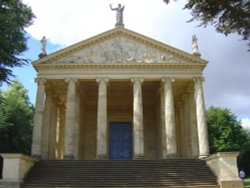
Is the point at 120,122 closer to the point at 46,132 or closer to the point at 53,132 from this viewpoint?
the point at 53,132

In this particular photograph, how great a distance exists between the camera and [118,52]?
28.8 m

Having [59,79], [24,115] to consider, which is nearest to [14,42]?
[59,79]

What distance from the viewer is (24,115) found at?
34375 mm

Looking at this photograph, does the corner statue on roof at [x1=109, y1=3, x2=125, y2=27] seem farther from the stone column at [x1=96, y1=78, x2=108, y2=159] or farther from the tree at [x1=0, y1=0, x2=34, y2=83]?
the tree at [x1=0, y1=0, x2=34, y2=83]

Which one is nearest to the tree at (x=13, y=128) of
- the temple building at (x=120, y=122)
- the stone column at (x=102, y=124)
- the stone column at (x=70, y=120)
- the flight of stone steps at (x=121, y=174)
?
the temple building at (x=120, y=122)

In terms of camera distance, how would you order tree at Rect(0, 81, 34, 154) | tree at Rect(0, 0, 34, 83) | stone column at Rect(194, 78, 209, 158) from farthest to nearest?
tree at Rect(0, 81, 34, 154) < stone column at Rect(194, 78, 209, 158) < tree at Rect(0, 0, 34, 83)

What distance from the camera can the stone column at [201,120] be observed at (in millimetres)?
26266

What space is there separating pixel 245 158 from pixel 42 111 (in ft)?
110

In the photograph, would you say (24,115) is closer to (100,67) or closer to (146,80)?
(100,67)

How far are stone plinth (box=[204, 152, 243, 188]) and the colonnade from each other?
5.16 meters

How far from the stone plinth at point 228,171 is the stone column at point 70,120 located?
11.7 m

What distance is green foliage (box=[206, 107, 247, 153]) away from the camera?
4254 cm

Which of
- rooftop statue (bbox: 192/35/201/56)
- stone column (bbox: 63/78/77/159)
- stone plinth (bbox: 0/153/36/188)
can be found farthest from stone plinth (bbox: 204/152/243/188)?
stone plinth (bbox: 0/153/36/188)

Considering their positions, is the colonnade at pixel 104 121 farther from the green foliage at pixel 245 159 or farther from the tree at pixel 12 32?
the green foliage at pixel 245 159
